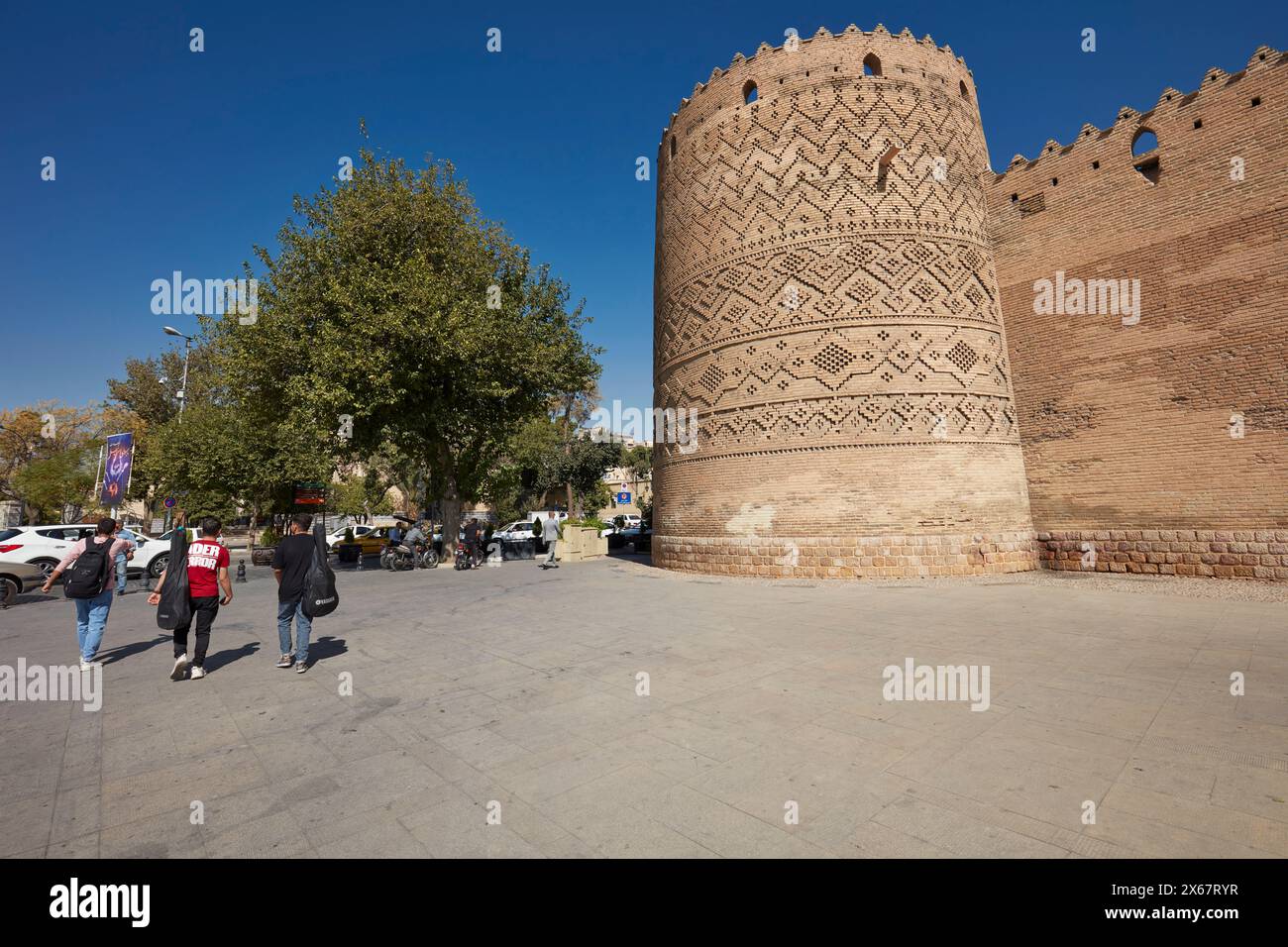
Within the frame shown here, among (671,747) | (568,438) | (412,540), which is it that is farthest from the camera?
(568,438)

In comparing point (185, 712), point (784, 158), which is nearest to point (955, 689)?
point (185, 712)

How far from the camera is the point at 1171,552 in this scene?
38.6ft

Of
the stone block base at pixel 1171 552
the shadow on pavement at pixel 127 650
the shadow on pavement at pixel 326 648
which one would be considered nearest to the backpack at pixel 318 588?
the shadow on pavement at pixel 326 648

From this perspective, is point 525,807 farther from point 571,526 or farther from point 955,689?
point 571,526

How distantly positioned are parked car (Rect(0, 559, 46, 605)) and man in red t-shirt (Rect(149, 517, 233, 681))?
10.6 metres

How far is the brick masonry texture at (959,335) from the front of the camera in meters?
11.5

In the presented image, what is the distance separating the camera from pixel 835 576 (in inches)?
488

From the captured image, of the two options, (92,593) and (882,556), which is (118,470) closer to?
(92,593)

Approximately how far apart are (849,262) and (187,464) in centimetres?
3250

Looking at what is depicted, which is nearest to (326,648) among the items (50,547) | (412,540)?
(412,540)

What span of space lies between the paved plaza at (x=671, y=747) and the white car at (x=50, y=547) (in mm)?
8828

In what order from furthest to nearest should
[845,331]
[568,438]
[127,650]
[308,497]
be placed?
[568,438] < [308,497] < [845,331] < [127,650]

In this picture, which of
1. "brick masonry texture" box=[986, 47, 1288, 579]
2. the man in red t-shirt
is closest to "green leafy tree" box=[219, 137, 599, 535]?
the man in red t-shirt

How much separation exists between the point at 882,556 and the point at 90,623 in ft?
41.1
